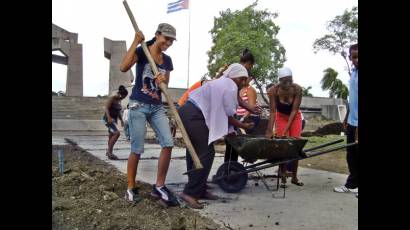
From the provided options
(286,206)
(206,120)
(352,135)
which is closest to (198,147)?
(206,120)

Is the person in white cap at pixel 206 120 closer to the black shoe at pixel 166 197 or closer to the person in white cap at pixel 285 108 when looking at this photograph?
the black shoe at pixel 166 197

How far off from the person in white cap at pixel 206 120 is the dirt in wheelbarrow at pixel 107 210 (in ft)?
1.50

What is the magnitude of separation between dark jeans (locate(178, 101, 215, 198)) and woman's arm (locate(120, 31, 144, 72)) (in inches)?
32.5

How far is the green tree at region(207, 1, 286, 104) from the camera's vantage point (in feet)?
121

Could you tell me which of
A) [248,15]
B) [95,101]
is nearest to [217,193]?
[95,101]


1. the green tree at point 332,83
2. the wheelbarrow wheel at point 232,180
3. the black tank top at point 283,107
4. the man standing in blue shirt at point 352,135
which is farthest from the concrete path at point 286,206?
the green tree at point 332,83

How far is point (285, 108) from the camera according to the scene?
5254 millimetres

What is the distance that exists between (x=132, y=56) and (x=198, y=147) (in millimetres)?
1147

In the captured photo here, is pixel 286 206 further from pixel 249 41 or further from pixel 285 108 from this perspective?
pixel 249 41

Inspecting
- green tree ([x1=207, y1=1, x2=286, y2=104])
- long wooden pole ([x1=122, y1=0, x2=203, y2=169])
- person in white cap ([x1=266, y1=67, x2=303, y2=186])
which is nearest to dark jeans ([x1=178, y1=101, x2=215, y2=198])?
long wooden pole ([x1=122, y1=0, x2=203, y2=169])
